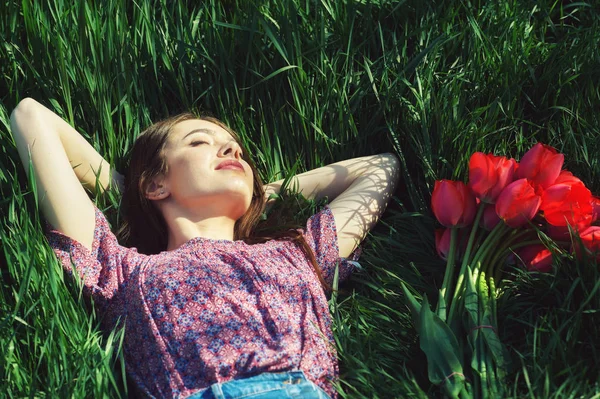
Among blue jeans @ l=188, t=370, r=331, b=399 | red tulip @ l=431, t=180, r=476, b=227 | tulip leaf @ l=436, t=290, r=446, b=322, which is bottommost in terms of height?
blue jeans @ l=188, t=370, r=331, b=399

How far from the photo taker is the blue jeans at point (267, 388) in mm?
1700

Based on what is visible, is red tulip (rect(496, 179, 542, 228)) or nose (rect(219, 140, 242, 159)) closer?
red tulip (rect(496, 179, 542, 228))

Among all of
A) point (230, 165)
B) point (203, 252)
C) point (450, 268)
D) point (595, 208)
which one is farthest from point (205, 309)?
point (595, 208)

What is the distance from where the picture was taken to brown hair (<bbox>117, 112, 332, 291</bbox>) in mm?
2158

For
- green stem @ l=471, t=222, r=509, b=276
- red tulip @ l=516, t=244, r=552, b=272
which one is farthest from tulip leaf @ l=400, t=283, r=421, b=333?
red tulip @ l=516, t=244, r=552, b=272

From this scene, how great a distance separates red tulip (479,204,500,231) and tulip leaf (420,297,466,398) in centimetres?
29

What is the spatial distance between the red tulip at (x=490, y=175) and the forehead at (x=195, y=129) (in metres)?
0.65

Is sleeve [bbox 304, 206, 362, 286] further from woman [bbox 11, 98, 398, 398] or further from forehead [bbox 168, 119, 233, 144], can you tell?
forehead [bbox 168, 119, 233, 144]

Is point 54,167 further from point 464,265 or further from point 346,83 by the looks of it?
point 464,265

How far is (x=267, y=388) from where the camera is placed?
172 cm

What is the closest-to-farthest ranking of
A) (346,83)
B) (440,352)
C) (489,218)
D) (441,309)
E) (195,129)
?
(440,352)
(441,309)
(489,218)
(195,129)
(346,83)

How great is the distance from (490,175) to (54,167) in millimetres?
945

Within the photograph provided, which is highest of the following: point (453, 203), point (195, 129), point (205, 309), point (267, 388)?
point (195, 129)

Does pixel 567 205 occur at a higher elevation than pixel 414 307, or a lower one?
higher
